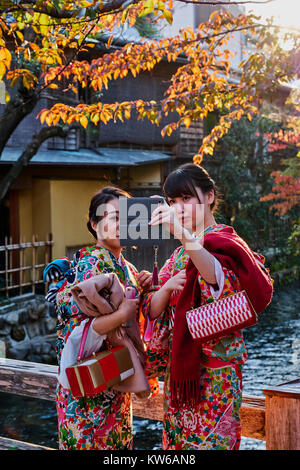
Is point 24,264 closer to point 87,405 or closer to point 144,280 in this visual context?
point 144,280

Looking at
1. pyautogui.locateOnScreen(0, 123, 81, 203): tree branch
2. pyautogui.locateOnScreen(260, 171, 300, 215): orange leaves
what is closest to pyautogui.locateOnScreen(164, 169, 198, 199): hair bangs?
pyautogui.locateOnScreen(0, 123, 81, 203): tree branch

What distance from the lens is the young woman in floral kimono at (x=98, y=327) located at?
2355mm

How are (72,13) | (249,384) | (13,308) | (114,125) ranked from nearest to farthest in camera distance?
(72,13), (249,384), (13,308), (114,125)

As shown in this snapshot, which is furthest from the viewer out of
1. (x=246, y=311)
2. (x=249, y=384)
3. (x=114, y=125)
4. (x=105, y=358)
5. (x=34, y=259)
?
(x=114, y=125)

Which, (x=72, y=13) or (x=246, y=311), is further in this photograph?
(x=72, y=13)

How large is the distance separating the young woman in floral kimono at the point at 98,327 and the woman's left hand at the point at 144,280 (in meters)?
0.01

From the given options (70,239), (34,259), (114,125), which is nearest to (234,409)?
(34,259)

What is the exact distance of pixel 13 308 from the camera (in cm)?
1036

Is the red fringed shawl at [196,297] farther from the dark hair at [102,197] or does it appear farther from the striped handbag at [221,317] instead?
the dark hair at [102,197]

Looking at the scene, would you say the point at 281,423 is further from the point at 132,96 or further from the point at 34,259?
the point at 132,96

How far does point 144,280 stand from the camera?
103 inches

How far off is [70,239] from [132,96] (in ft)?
17.1

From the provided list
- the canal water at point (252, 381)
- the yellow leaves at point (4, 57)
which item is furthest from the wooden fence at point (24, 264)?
the yellow leaves at point (4, 57)

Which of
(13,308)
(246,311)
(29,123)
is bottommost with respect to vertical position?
(13,308)
